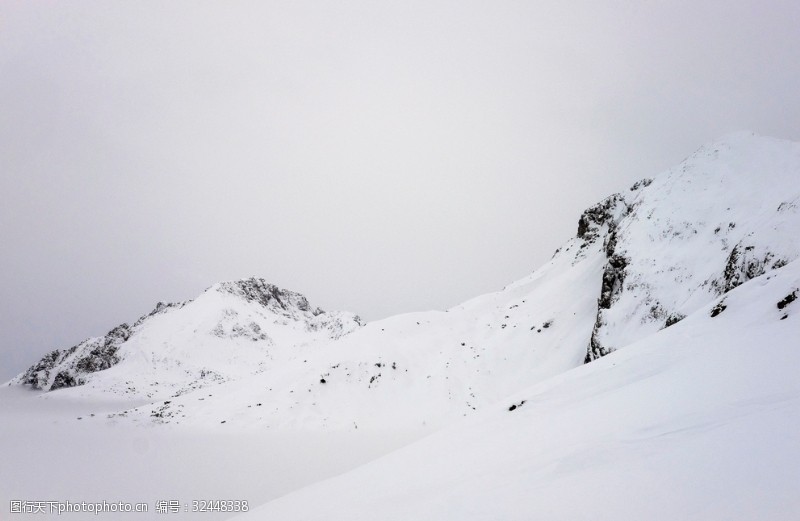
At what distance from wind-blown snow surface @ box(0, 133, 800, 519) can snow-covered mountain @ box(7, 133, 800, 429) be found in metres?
0.12

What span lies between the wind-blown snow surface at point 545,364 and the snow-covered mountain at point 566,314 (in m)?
0.12

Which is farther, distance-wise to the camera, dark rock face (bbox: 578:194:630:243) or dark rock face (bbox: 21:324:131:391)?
dark rock face (bbox: 21:324:131:391)

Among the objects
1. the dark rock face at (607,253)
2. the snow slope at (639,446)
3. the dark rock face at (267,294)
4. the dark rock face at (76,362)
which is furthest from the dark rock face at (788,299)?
the dark rock face at (267,294)

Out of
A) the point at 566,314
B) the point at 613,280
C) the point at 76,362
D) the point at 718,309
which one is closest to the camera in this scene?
the point at 718,309

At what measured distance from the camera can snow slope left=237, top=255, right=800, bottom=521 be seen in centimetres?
391

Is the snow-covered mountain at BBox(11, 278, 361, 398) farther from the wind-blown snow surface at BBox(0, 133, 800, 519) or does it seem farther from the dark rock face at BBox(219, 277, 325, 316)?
the wind-blown snow surface at BBox(0, 133, 800, 519)

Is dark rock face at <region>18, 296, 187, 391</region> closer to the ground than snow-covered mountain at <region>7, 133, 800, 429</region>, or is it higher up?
higher up

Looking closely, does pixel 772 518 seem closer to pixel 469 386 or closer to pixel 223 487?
pixel 223 487

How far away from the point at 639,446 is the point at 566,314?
2537cm

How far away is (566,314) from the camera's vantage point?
94.0 ft

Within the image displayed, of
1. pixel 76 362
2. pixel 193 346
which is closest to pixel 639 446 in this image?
pixel 193 346

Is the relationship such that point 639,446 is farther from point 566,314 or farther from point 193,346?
point 193,346

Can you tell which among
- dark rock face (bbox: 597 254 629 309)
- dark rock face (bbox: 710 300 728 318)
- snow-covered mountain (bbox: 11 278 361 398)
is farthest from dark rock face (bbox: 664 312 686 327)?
snow-covered mountain (bbox: 11 278 361 398)

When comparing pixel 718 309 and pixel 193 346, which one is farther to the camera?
pixel 193 346
